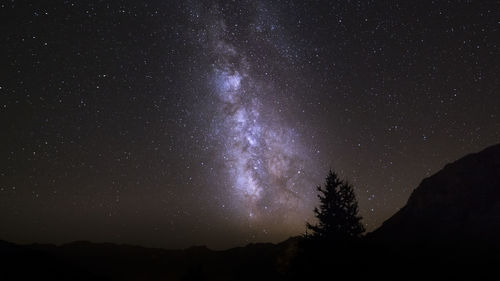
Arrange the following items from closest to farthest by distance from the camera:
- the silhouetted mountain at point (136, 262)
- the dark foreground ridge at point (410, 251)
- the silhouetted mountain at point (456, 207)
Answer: the dark foreground ridge at point (410, 251)
the silhouetted mountain at point (136, 262)
the silhouetted mountain at point (456, 207)

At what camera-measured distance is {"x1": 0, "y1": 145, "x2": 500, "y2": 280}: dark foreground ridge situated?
39.9 ft

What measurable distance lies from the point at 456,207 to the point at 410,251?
26.2 meters

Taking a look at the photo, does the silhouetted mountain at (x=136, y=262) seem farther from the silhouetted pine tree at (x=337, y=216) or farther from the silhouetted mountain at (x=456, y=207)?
the silhouetted mountain at (x=456, y=207)

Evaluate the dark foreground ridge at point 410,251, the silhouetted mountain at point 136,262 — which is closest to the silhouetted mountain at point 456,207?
the dark foreground ridge at point 410,251

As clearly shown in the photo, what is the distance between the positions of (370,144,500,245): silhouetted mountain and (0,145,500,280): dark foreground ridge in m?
0.15

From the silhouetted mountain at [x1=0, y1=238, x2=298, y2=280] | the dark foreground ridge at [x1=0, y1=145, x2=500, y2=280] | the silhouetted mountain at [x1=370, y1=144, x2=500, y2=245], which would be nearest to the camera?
the dark foreground ridge at [x1=0, y1=145, x2=500, y2=280]

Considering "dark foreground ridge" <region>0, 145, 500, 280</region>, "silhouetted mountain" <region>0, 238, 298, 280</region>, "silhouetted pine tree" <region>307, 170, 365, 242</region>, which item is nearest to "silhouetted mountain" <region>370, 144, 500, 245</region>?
"dark foreground ridge" <region>0, 145, 500, 280</region>

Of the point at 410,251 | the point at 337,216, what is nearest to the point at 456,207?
the point at 410,251

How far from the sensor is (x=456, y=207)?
61.4 meters

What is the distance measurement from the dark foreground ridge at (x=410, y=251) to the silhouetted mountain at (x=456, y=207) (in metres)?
0.15

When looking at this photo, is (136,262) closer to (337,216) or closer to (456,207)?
(456,207)

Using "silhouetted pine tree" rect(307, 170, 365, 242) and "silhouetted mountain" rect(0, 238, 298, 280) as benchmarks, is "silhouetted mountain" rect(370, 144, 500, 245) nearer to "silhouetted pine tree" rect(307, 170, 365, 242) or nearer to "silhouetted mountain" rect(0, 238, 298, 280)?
"silhouetted mountain" rect(0, 238, 298, 280)

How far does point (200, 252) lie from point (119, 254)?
50276 millimetres

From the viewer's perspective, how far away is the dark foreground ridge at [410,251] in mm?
12172
